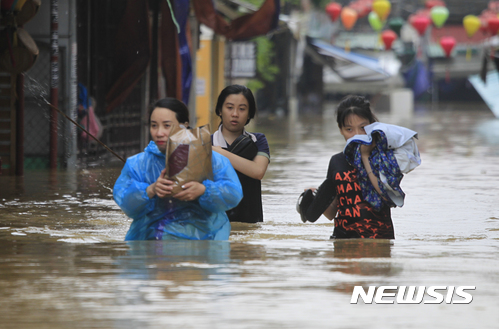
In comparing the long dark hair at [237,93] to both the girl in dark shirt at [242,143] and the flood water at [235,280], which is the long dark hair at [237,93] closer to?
the girl in dark shirt at [242,143]

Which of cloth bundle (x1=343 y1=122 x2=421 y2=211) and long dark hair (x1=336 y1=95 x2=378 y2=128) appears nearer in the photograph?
cloth bundle (x1=343 y1=122 x2=421 y2=211)

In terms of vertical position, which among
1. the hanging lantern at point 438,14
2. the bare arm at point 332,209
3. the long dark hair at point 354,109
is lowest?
the bare arm at point 332,209

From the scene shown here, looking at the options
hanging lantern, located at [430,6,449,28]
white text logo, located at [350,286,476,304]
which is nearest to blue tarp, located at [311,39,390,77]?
hanging lantern, located at [430,6,449,28]

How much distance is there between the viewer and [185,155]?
11.5 feet

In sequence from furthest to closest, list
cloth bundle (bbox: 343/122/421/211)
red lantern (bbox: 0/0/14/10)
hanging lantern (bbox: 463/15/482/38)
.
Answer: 1. hanging lantern (bbox: 463/15/482/38)
2. red lantern (bbox: 0/0/14/10)
3. cloth bundle (bbox: 343/122/421/211)

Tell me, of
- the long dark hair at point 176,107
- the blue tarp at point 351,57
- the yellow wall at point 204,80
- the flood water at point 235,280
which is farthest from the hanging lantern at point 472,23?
the long dark hair at point 176,107

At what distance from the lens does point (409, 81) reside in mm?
42062

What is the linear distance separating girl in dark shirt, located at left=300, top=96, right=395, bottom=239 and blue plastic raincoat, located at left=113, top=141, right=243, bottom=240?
74cm

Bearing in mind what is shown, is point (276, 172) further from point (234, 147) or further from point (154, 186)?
point (154, 186)

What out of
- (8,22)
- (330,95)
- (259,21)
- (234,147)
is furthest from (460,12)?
(234,147)

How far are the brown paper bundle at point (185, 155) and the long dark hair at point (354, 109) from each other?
1.01 m

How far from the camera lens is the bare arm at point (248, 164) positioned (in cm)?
460

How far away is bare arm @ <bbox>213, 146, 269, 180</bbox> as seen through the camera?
460 centimetres

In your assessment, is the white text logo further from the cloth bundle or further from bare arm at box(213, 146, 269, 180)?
bare arm at box(213, 146, 269, 180)
